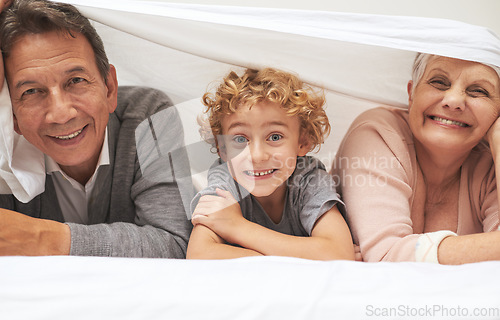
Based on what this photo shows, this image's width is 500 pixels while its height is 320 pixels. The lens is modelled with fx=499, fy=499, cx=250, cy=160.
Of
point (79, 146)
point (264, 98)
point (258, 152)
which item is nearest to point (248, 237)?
point (258, 152)

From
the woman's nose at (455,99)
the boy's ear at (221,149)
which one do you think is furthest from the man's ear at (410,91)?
the boy's ear at (221,149)

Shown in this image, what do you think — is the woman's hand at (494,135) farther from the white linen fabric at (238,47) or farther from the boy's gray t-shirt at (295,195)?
the boy's gray t-shirt at (295,195)

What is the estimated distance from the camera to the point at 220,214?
3.65 feet

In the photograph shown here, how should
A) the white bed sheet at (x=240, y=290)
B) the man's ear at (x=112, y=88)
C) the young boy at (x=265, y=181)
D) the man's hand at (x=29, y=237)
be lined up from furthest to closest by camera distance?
the man's ear at (x=112, y=88), the young boy at (x=265, y=181), the man's hand at (x=29, y=237), the white bed sheet at (x=240, y=290)

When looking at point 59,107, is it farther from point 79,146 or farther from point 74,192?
point 74,192

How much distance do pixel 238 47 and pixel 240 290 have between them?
0.58 metres

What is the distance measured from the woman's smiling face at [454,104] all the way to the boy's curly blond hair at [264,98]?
0.80 ft

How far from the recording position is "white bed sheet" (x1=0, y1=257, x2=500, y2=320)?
0.77 meters

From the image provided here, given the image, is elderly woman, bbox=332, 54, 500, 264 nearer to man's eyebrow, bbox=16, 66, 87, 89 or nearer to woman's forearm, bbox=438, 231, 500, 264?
woman's forearm, bbox=438, 231, 500, 264

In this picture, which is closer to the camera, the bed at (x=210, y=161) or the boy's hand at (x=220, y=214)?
the bed at (x=210, y=161)

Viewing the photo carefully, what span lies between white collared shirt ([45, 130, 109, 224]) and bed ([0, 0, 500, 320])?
0.08m

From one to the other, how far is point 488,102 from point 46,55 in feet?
3.17

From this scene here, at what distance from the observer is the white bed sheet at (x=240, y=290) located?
77 centimetres

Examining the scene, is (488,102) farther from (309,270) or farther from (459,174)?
(309,270)
